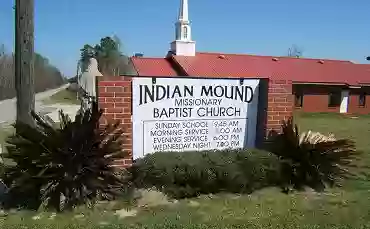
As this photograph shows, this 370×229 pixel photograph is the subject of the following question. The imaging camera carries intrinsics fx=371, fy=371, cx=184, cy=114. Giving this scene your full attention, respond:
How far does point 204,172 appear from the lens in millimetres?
5379

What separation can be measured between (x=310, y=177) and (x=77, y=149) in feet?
11.8

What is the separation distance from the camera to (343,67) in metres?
35.7

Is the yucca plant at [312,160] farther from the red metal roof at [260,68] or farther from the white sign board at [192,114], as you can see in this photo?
the red metal roof at [260,68]

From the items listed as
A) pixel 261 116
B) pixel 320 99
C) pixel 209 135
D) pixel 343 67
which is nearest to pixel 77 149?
pixel 209 135

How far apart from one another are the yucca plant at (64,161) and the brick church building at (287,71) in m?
23.5

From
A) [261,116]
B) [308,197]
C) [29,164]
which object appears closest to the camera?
[29,164]

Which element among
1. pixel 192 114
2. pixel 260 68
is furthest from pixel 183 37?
pixel 192 114

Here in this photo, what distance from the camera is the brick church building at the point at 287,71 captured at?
30094 millimetres

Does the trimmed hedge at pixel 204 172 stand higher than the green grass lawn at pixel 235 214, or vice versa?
the trimmed hedge at pixel 204 172

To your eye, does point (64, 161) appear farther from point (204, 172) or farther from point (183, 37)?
point (183, 37)

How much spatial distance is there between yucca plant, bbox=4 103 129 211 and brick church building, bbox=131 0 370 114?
23.5 metres

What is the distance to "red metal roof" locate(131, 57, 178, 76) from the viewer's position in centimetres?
2958

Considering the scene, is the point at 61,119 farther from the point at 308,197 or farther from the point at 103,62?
the point at 103,62

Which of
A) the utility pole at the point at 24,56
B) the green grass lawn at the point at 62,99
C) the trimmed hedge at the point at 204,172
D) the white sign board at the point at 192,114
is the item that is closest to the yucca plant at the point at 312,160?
the trimmed hedge at the point at 204,172
